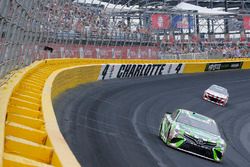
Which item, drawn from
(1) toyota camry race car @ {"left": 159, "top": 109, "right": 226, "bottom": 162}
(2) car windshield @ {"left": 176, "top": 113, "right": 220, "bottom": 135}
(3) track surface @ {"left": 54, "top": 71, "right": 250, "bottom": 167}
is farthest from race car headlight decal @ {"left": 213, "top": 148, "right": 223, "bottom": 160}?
(2) car windshield @ {"left": 176, "top": 113, "right": 220, "bottom": 135}

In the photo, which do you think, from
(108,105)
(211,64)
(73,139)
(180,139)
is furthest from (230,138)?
(211,64)

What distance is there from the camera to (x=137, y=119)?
61.7ft

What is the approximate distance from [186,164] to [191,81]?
25.6 meters

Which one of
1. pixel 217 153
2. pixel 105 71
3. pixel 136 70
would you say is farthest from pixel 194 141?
pixel 136 70

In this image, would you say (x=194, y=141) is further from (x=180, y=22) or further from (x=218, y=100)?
(x=180, y=22)

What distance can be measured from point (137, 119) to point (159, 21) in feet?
101

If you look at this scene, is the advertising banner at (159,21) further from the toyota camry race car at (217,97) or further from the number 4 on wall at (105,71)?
the toyota camry race car at (217,97)

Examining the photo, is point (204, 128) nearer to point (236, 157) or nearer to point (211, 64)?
point (236, 157)

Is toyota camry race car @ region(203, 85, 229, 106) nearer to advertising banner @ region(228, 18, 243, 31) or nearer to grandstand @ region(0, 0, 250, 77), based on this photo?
grandstand @ region(0, 0, 250, 77)

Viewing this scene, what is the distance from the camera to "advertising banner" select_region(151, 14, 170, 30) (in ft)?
157

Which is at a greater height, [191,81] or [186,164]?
[186,164]

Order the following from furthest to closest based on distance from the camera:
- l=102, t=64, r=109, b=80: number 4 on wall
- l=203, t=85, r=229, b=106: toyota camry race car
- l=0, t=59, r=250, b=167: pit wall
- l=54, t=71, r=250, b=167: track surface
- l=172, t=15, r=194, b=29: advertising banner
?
l=172, t=15, r=194, b=29: advertising banner, l=102, t=64, r=109, b=80: number 4 on wall, l=203, t=85, r=229, b=106: toyota camry race car, l=54, t=71, r=250, b=167: track surface, l=0, t=59, r=250, b=167: pit wall

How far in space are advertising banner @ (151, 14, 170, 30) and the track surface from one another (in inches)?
441

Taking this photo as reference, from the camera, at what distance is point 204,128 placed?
50.0ft
